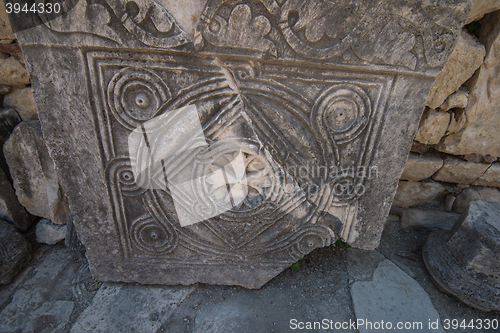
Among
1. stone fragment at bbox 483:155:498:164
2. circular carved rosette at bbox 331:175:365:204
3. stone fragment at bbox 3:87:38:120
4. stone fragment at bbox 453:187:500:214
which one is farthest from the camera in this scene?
stone fragment at bbox 453:187:500:214

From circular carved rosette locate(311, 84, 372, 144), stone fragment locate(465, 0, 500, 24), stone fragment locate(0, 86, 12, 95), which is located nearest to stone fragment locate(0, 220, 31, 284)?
stone fragment locate(0, 86, 12, 95)

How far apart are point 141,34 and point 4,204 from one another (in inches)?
73.3

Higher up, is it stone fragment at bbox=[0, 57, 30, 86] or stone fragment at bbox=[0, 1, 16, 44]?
stone fragment at bbox=[0, 1, 16, 44]

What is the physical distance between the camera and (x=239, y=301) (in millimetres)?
1703

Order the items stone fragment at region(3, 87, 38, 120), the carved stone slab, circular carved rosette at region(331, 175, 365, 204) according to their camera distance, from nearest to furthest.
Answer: the carved stone slab → circular carved rosette at region(331, 175, 365, 204) → stone fragment at region(3, 87, 38, 120)

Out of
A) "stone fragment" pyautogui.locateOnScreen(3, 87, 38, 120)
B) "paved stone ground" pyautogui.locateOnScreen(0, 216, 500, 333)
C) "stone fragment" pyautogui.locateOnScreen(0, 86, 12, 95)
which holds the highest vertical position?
"stone fragment" pyautogui.locateOnScreen(0, 86, 12, 95)

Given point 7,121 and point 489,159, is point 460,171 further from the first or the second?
point 7,121

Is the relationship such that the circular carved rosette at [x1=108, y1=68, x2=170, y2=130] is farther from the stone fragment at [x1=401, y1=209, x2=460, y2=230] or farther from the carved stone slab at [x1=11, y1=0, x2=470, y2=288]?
the stone fragment at [x1=401, y1=209, x2=460, y2=230]

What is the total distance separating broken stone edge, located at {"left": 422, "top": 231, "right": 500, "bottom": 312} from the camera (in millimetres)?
1674

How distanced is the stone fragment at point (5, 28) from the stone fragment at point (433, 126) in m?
2.94

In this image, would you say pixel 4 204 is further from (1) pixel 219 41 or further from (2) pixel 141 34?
(1) pixel 219 41

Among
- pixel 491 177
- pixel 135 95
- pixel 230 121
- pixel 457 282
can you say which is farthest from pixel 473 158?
pixel 135 95

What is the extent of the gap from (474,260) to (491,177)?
32.0 inches

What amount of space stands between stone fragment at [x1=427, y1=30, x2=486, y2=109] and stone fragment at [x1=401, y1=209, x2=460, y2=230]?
1.03 meters
